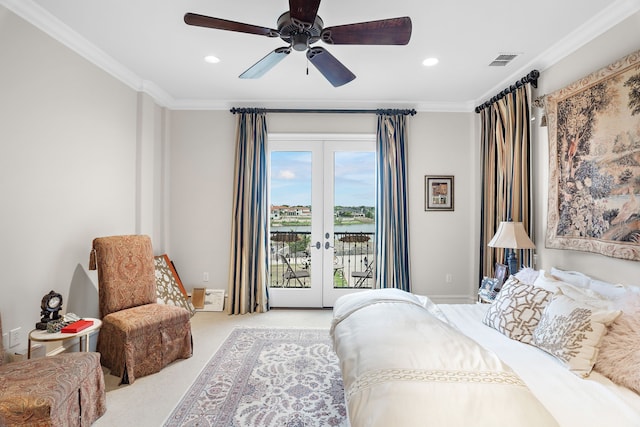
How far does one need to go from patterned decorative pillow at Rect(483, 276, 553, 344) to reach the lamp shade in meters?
0.71

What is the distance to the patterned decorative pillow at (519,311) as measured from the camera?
6.71 ft

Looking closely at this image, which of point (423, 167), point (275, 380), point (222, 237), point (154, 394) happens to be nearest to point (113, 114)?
point (222, 237)

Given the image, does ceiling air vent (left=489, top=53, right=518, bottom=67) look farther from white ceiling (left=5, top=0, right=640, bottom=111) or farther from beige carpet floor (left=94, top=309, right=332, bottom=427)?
beige carpet floor (left=94, top=309, right=332, bottom=427)

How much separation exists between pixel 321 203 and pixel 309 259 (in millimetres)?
806

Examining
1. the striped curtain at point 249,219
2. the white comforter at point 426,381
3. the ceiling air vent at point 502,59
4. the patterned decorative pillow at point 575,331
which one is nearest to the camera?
the white comforter at point 426,381

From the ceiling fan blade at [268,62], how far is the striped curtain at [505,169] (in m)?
2.52

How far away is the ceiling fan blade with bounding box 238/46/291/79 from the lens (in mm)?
2219

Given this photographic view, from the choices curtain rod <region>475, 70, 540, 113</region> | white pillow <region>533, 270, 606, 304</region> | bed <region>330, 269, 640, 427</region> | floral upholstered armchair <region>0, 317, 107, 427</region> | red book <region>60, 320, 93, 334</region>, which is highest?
curtain rod <region>475, 70, 540, 113</region>

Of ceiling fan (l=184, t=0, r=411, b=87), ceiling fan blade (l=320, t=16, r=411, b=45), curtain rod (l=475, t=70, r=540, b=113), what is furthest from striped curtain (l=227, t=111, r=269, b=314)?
curtain rod (l=475, t=70, r=540, b=113)


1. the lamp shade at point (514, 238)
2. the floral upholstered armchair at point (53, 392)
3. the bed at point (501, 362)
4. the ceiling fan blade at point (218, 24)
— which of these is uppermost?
the ceiling fan blade at point (218, 24)

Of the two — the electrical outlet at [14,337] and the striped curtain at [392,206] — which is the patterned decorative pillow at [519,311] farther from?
the electrical outlet at [14,337]

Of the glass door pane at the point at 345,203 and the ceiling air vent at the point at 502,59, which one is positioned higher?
the ceiling air vent at the point at 502,59

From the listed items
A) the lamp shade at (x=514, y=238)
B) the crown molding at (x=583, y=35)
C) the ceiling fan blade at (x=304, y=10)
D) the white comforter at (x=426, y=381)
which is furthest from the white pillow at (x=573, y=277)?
the ceiling fan blade at (x=304, y=10)

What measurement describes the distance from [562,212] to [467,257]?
5.70ft
